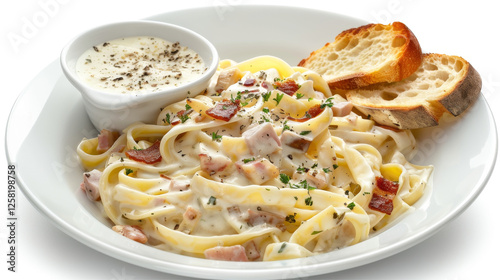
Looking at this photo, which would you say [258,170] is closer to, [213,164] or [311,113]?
[213,164]


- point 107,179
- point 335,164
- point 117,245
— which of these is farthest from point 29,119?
point 335,164

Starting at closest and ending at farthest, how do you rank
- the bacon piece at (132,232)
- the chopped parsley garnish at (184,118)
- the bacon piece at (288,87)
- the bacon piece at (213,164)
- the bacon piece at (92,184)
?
the bacon piece at (132,232) → the bacon piece at (213,164) → the bacon piece at (92,184) → the chopped parsley garnish at (184,118) → the bacon piece at (288,87)

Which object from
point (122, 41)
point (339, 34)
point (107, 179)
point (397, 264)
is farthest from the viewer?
point (339, 34)

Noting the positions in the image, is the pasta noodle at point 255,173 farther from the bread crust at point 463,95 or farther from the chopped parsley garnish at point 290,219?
the bread crust at point 463,95

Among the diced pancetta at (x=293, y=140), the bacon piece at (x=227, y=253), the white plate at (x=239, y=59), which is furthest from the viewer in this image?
the diced pancetta at (x=293, y=140)

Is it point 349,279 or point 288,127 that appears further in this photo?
point 288,127

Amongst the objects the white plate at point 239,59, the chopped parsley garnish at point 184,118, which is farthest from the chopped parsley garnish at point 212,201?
the chopped parsley garnish at point 184,118

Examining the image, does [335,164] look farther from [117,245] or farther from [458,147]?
[117,245]
